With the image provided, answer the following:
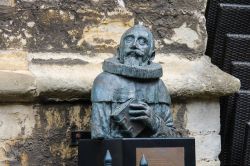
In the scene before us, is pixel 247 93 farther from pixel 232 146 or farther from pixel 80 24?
pixel 80 24

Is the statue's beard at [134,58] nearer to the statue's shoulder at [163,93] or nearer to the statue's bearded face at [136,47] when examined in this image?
the statue's bearded face at [136,47]

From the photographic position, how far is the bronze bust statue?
375cm

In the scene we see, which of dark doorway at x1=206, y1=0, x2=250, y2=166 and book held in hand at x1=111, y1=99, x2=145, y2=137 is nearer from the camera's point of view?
book held in hand at x1=111, y1=99, x2=145, y2=137

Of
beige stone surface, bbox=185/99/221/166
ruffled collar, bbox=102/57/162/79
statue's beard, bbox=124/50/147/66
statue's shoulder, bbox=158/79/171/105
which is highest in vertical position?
statue's beard, bbox=124/50/147/66

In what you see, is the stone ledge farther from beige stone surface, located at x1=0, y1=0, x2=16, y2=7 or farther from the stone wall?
beige stone surface, located at x1=0, y1=0, x2=16, y2=7

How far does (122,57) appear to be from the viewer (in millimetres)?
3857

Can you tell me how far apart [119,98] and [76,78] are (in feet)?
1.22

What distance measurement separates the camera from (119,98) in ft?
12.5

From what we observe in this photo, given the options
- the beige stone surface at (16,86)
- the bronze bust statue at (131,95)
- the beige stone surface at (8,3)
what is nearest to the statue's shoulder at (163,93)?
the bronze bust statue at (131,95)

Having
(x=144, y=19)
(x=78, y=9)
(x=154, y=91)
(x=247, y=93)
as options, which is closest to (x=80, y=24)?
(x=78, y=9)

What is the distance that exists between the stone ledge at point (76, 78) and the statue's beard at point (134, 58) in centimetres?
34

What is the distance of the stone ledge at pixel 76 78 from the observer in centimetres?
399

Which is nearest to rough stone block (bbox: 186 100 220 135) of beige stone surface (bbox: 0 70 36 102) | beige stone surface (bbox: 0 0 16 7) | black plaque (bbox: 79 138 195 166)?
black plaque (bbox: 79 138 195 166)

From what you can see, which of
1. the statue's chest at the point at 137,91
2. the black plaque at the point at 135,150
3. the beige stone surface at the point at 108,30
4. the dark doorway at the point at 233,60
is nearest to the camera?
the black plaque at the point at 135,150
